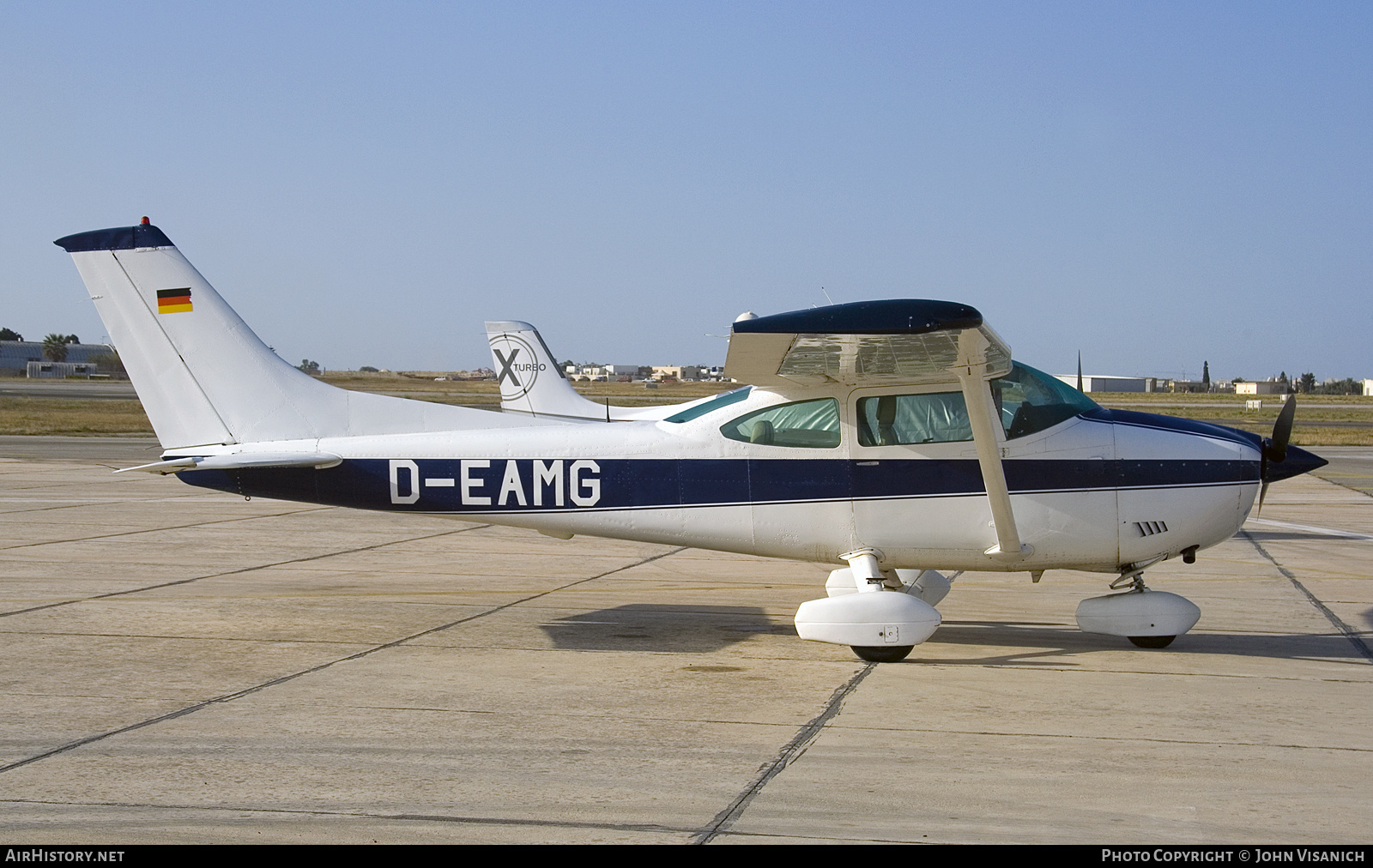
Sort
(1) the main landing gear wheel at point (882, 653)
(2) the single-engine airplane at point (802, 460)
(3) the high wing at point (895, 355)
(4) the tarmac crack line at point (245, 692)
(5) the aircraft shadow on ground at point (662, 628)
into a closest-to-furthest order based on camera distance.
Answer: (4) the tarmac crack line at point (245, 692) < (3) the high wing at point (895, 355) < (1) the main landing gear wheel at point (882, 653) < (2) the single-engine airplane at point (802, 460) < (5) the aircraft shadow on ground at point (662, 628)

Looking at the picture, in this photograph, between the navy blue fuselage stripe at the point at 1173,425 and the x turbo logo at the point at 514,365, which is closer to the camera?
the navy blue fuselage stripe at the point at 1173,425

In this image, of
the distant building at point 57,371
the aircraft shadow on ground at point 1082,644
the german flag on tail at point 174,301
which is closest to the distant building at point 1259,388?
the distant building at point 57,371

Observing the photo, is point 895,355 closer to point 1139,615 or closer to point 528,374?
point 1139,615

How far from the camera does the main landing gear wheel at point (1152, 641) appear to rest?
27.3ft

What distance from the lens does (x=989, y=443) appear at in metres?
7.68

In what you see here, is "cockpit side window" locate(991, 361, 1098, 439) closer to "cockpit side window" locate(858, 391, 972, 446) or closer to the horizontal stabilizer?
"cockpit side window" locate(858, 391, 972, 446)

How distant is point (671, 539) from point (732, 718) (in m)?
2.47

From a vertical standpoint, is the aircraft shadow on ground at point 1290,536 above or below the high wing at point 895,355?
below

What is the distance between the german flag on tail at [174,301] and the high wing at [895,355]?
14.1ft

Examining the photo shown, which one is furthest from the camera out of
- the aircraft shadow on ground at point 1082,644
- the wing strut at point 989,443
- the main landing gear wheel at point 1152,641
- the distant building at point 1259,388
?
the distant building at point 1259,388

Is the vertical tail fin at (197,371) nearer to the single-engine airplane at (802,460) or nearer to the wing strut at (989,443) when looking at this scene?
the single-engine airplane at (802,460)

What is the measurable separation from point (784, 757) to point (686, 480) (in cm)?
321
